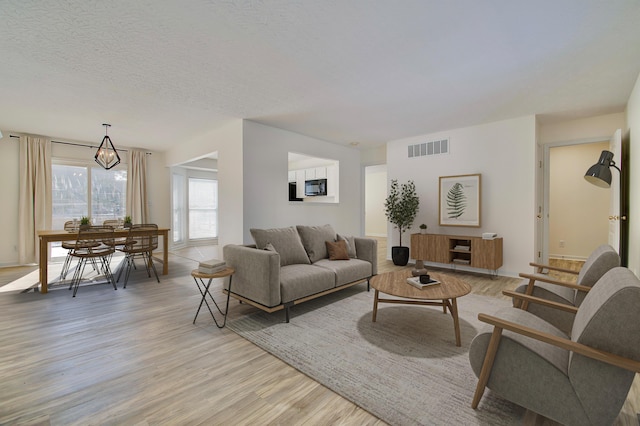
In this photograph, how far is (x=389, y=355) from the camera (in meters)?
2.27

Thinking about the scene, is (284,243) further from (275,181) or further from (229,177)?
(229,177)

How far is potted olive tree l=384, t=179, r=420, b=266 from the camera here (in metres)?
5.61

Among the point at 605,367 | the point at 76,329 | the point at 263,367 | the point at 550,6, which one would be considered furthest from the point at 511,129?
the point at 76,329

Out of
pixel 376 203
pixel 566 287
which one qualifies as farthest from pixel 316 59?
pixel 376 203

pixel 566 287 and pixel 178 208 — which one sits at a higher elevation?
pixel 178 208

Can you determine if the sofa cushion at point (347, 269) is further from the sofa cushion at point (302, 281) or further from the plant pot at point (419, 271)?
the plant pot at point (419, 271)

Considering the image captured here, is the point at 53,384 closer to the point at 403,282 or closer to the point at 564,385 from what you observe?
the point at 403,282

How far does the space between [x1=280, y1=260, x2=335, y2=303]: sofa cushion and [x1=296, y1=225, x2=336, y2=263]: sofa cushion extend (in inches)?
16.5

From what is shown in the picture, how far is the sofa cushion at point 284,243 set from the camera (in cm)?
352

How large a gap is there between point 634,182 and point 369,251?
10.3 ft

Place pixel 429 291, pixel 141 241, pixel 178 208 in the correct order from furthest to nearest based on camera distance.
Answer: pixel 178 208 < pixel 141 241 < pixel 429 291

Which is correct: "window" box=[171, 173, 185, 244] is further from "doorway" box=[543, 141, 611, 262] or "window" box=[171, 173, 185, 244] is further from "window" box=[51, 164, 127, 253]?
"doorway" box=[543, 141, 611, 262]

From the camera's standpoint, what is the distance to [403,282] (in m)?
2.84

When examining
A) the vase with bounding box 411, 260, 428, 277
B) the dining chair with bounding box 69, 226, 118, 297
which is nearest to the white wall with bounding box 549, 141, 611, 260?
the vase with bounding box 411, 260, 428, 277
